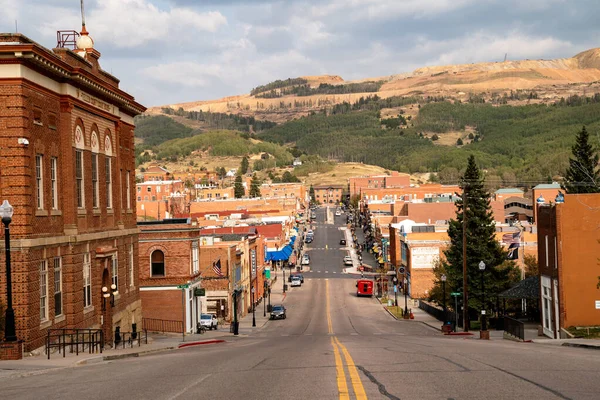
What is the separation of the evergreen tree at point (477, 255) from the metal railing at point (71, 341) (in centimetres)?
4289

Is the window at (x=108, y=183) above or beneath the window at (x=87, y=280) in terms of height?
above

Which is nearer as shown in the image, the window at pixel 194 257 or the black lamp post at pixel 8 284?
the black lamp post at pixel 8 284

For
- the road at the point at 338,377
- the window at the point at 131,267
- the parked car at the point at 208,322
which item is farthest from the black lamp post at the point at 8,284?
the parked car at the point at 208,322

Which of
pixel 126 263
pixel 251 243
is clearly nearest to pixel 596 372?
pixel 126 263

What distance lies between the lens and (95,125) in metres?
40.2

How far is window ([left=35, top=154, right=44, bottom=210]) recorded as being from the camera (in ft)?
107

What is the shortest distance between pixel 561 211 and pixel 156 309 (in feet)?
88.6

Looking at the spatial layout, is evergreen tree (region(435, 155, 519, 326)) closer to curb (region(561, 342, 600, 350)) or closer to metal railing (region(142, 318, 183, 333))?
metal railing (region(142, 318, 183, 333))

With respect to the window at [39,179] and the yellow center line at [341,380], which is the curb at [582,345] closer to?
the yellow center line at [341,380]

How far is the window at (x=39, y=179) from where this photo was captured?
107 ft

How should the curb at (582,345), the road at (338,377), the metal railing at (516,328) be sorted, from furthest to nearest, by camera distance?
the metal railing at (516,328)
the curb at (582,345)
the road at (338,377)

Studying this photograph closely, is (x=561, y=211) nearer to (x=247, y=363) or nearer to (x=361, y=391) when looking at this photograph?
(x=247, y=363)

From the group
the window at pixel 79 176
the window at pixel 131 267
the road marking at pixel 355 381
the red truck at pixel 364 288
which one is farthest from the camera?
the red truck at pixel 364 288

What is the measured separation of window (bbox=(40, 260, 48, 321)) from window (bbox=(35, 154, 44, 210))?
2.26 meters
